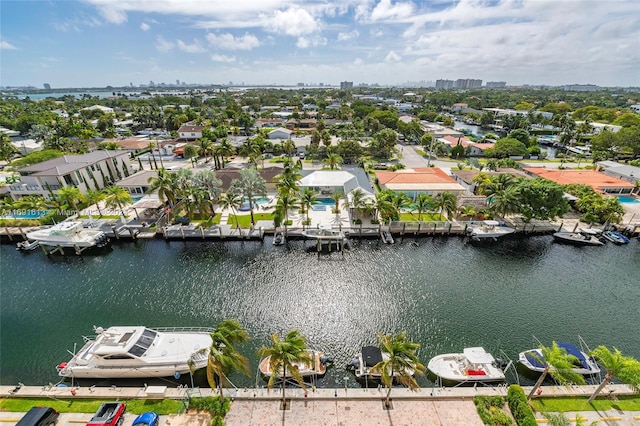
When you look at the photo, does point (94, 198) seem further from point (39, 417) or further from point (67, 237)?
point (39, 417)

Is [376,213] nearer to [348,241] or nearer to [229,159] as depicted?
[348,241]

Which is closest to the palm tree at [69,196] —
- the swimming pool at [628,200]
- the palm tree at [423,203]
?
the palm tree at [423,203]

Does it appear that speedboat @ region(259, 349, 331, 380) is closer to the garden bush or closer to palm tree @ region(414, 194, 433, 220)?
the garden bush

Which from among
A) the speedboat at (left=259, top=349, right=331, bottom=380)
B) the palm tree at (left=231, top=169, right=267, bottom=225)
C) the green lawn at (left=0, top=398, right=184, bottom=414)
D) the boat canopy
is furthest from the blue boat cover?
the palm tree at (left=231, top=169, right=267, bottom=225)

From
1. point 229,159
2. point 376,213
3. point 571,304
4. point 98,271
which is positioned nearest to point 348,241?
point 376,213

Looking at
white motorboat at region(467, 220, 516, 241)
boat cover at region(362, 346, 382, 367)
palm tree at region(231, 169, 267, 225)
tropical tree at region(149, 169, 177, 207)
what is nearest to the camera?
boat cover at region(362, 346, 382, 367)

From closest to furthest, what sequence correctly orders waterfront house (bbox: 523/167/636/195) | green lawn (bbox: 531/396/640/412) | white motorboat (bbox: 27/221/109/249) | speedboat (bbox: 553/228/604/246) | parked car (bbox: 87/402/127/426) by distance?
parked car (bbox: 87/402/127/426) < green lawn (bbox: 531/396/640/412) < white motorboat (bbox: 27/221/109/249) < speedboat (bbox: 553/228/604/246) < waterfront house (bbox: 523/167/636/195)

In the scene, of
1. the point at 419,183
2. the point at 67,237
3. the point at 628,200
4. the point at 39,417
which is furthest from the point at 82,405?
the point at 628,200
